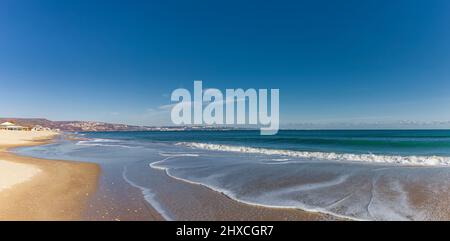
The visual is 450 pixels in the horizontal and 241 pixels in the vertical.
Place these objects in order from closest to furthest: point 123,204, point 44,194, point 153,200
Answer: point 123,204 → point 153,200 → point 44,194

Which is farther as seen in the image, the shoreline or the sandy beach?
the sandy beach

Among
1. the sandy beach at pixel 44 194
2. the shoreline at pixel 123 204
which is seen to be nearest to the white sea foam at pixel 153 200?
the shoreline at pixel 123 204

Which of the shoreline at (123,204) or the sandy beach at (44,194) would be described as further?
the sandy beach at (44,194)

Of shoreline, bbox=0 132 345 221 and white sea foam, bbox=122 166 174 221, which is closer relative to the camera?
shoreline, bbox=0 132 345 221

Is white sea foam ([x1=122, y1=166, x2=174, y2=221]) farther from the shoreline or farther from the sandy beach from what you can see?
the sandy beach

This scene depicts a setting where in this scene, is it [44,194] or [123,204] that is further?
[44,194]

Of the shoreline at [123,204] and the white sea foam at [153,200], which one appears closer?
the shoreline at [123,204]

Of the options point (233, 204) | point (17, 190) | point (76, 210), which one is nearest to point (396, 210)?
point (233, 204)

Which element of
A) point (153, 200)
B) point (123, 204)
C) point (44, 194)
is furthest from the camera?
point (44, 194)

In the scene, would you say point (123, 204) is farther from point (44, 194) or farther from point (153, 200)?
point (44, 194)

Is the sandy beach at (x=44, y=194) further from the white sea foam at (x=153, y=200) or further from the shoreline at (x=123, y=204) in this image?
the white sea foam at (x=153, y=200)

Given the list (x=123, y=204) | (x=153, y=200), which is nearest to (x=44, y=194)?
(x=123, y=204)

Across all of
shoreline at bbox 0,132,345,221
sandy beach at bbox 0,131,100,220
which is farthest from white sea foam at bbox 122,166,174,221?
sandy beach at bbox 0,131,100,220
